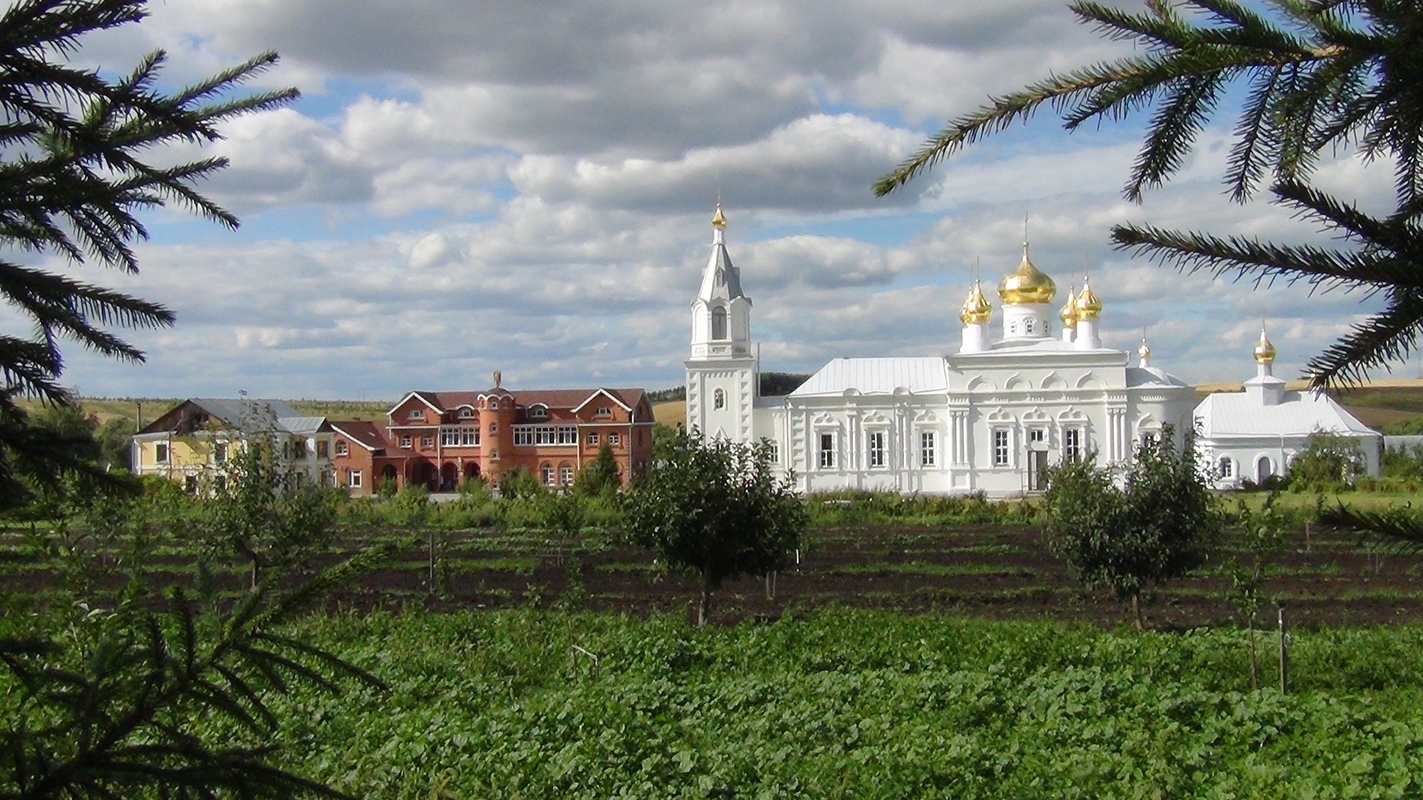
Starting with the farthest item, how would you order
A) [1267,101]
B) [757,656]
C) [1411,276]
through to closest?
[757,656]
[1267,101]
[1411,276]

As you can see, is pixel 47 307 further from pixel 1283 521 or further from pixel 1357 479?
pixel 1357 479

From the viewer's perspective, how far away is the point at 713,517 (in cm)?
1727

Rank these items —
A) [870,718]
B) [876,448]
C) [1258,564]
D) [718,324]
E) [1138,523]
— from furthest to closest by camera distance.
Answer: [718,324]
[876,448]
[1138,523]
[1258,564]
[870,718]

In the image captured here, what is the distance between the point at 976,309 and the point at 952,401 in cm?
613

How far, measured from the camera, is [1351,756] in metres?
8.71

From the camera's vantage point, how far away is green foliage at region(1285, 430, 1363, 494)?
4475 centimetres

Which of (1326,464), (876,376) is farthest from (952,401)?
(1326,464)

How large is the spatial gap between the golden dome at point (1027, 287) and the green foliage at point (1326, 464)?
1234cm

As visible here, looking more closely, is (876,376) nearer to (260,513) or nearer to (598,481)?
(598,481)

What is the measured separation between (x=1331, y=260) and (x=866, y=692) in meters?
9.45

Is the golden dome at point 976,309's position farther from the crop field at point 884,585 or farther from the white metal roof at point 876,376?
the crop field at point 884,585

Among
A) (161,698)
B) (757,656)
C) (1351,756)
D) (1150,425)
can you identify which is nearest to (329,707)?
(757,656)

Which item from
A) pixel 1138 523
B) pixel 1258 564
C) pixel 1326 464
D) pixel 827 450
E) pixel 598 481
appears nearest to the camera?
pixel 1258 564

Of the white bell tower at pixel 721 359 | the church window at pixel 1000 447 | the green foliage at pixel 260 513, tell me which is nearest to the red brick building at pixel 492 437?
the white bell tower at pixel 721 359
